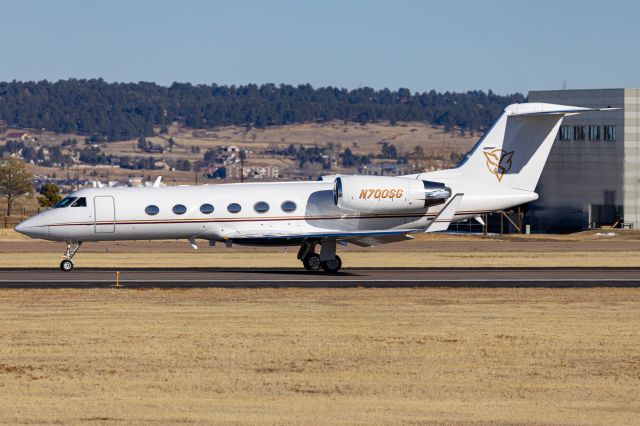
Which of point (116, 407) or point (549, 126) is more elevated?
point (549, 126)

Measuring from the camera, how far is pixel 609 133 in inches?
3086

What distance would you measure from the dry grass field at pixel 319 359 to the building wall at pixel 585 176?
4823 cm

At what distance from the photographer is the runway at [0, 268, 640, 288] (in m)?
33.0

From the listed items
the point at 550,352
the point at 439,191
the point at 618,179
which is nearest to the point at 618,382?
the point at 550,352

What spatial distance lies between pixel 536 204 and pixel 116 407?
218ft

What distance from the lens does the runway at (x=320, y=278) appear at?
33.0m

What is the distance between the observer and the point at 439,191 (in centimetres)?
3691

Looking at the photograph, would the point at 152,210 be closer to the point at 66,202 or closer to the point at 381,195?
the point at 66,202

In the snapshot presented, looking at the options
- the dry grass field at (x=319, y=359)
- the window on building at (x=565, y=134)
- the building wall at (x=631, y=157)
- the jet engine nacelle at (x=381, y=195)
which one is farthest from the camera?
the window on building at (x=565, y=134)

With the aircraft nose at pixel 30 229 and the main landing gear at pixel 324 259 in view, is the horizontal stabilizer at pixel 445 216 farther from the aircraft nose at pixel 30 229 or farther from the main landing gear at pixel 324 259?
the aircraft nose at pixel 30 229

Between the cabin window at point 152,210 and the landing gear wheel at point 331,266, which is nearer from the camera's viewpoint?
the cabin window at point 152,210

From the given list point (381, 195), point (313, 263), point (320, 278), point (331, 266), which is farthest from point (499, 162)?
point (320, 278)

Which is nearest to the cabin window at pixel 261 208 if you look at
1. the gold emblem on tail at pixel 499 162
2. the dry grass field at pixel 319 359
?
the dry grass field at pixel 319 359

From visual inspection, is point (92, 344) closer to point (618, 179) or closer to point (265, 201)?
point (265, 201)
